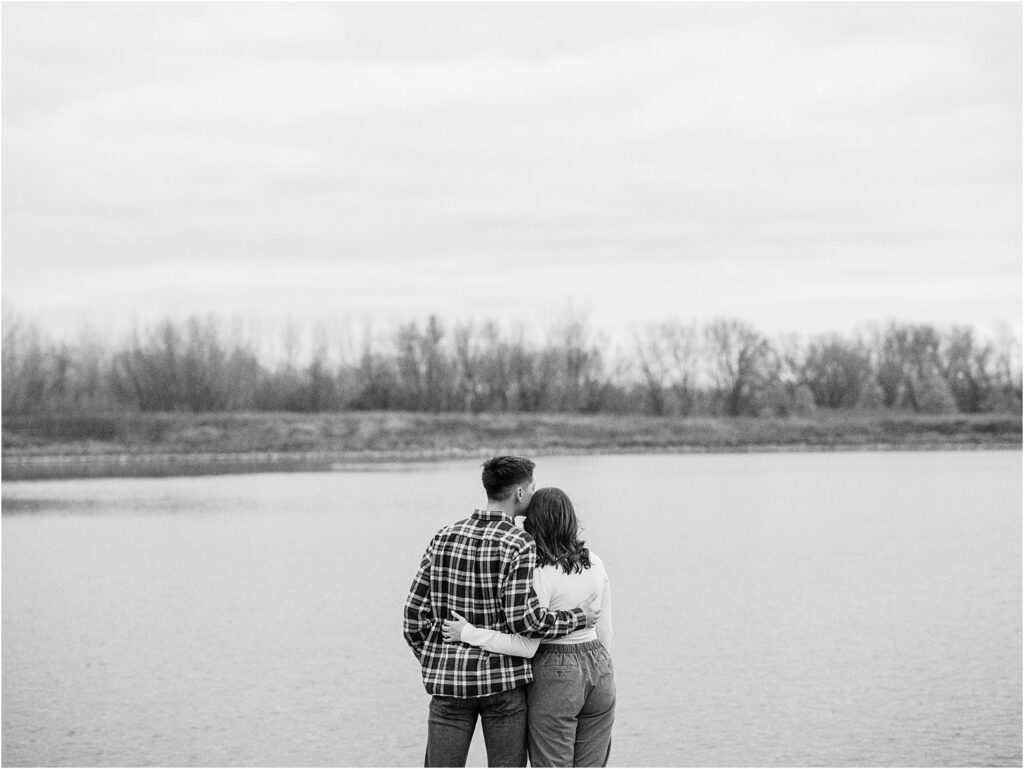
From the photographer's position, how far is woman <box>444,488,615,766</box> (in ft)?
13.9

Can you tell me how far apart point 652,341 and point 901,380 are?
19.7 metres

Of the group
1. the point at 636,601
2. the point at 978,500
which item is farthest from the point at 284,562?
the point at 978,500

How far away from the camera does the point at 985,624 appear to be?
46.9 feet

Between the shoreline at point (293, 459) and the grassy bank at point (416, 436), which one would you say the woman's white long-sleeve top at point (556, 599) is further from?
the grassy bank at point (416, 436)

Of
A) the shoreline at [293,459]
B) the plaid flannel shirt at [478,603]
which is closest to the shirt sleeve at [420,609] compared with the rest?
the plaid flannel shirt at [478,603]

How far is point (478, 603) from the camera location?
4.22 meters

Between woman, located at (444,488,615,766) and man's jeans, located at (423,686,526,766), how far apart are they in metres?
0.05

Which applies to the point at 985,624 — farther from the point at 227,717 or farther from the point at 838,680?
the point at 227,717

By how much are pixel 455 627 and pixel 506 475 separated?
59cm

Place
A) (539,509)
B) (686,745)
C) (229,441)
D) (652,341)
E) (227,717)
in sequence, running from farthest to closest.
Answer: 1. (652,341)
2. (229,441)
3. (227,717)
4. (686,745)
5. (539,509)

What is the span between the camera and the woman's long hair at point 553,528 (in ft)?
13.9

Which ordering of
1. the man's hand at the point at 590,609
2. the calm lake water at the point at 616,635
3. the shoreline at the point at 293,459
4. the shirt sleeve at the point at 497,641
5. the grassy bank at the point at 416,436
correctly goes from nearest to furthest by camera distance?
the shirt sleeve at the point at 497,641 → the man's hand at the point at 590,609 → the calm lake water at the point at 616,635 → the shoreline at the point at 293,459 → the grassy bank at the point at 416,436

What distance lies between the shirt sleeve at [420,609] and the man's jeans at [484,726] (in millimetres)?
263

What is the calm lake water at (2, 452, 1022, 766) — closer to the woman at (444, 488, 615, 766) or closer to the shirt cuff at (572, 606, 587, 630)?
the woman at (444, 488, 615, 766)
